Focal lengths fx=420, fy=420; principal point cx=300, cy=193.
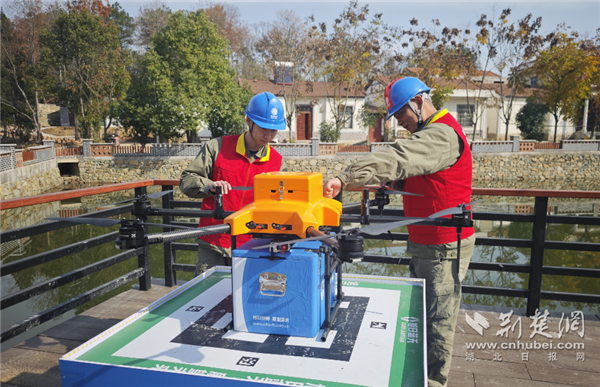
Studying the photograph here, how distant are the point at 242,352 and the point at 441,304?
103cm

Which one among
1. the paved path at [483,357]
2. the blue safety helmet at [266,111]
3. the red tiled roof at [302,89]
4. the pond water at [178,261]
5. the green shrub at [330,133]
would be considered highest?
the red tiled roof at [302,89]

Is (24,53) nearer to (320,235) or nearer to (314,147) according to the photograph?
(314,147)

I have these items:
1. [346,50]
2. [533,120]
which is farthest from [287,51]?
[533,120]

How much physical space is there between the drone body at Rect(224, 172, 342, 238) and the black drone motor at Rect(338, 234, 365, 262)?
0.24m

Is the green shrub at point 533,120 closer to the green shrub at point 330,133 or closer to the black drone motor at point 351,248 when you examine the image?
the green shrub at point 330,133

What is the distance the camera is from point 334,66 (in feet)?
66.3

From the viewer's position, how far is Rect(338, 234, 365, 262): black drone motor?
1.02 metres

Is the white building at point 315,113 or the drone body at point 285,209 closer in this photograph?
the drone body at point 285,209

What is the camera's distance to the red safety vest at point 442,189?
177cm

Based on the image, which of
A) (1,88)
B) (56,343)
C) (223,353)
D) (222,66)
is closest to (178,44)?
(222,66)

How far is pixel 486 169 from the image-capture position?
19.1 meters

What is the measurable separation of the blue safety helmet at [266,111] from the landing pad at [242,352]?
2.82 ft

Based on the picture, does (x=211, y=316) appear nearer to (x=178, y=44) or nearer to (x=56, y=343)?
(x=56, y=343)

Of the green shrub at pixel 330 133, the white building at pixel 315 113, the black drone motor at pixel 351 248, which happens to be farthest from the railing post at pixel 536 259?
the white building at pixel 315 113
